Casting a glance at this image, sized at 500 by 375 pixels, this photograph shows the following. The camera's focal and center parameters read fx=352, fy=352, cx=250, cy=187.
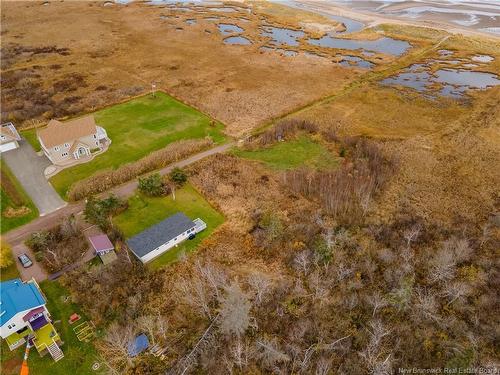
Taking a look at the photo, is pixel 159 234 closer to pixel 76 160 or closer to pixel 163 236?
pixel 163 236

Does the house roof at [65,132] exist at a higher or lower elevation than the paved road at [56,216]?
higher

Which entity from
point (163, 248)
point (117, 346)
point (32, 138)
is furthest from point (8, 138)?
point (117, 346)

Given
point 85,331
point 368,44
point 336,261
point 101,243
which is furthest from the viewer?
point 368,44

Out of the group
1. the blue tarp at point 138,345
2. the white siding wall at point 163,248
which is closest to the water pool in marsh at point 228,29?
the white siding wall at point 163,248

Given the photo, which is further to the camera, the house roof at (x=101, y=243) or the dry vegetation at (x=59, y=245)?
the dry vegetation at (x=59, y=245)

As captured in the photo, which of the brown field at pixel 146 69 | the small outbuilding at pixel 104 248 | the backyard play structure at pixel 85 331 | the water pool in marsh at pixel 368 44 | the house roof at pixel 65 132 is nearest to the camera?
the backyard play structure at pixel 85 331

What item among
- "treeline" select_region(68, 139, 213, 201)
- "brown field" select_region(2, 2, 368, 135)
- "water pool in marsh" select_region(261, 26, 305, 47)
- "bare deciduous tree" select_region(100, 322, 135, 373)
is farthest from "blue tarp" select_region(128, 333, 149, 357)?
"water pool in marsh" select_region(261, 26, 305, 47)

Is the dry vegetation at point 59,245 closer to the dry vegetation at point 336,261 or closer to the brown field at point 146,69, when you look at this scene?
the dry vegetation at point 336,261

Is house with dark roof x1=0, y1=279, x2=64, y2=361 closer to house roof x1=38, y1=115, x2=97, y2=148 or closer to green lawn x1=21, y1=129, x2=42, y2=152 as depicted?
house roof x1=38, y1=115, x2=97, y2=148
